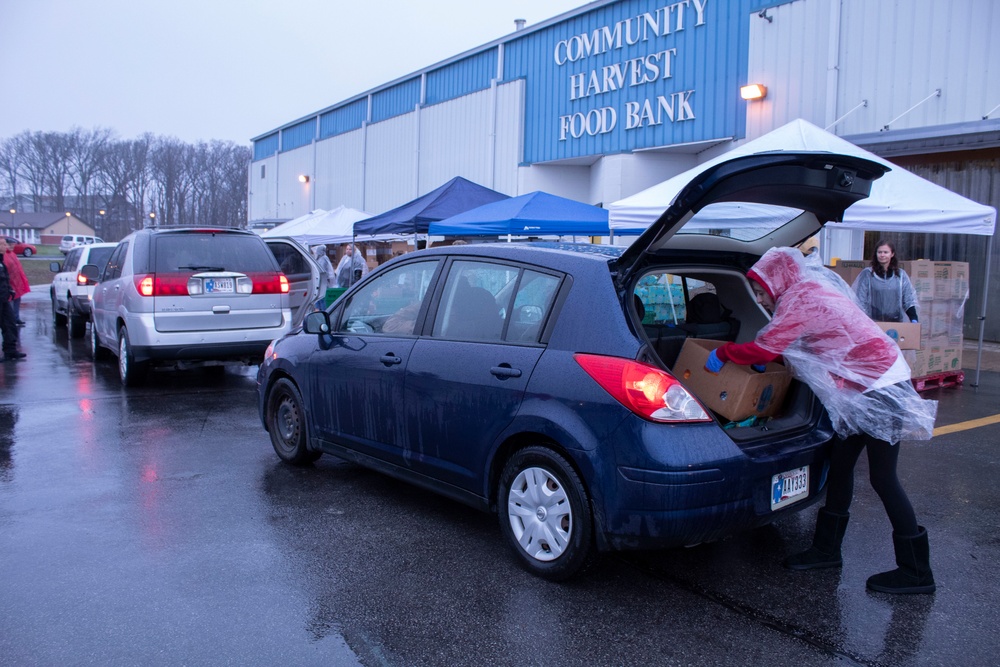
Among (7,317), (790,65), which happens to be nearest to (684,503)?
(7,317)

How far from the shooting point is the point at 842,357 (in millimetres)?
3760

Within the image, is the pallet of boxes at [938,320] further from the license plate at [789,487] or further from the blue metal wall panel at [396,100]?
the blue metal wall panel at [396,100]

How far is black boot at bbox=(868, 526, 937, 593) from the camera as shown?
3783 millimetres

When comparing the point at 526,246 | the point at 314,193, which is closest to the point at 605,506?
the point at 526,246

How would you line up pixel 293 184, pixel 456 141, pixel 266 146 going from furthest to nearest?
pixel 266 146 < pixel 293 184 < pixel 456 141

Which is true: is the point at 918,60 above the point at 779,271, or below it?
above

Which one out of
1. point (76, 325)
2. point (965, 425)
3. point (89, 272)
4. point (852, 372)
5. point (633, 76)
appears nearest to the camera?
point (852, 372)

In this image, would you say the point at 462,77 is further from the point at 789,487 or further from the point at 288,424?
the point at 789,487

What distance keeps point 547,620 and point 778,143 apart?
8.00m

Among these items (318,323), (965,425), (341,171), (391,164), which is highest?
(341,171)

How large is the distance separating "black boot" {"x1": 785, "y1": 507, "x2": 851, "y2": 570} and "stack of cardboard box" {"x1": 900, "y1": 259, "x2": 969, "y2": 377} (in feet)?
19.8

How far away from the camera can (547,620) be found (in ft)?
11.4

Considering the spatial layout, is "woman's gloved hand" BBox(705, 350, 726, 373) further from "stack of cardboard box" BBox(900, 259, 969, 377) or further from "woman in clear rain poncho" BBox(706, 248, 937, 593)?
"stack of cardboard box" BBox(900, 259, 969, 377)

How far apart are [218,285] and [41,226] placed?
11584 centimetres
